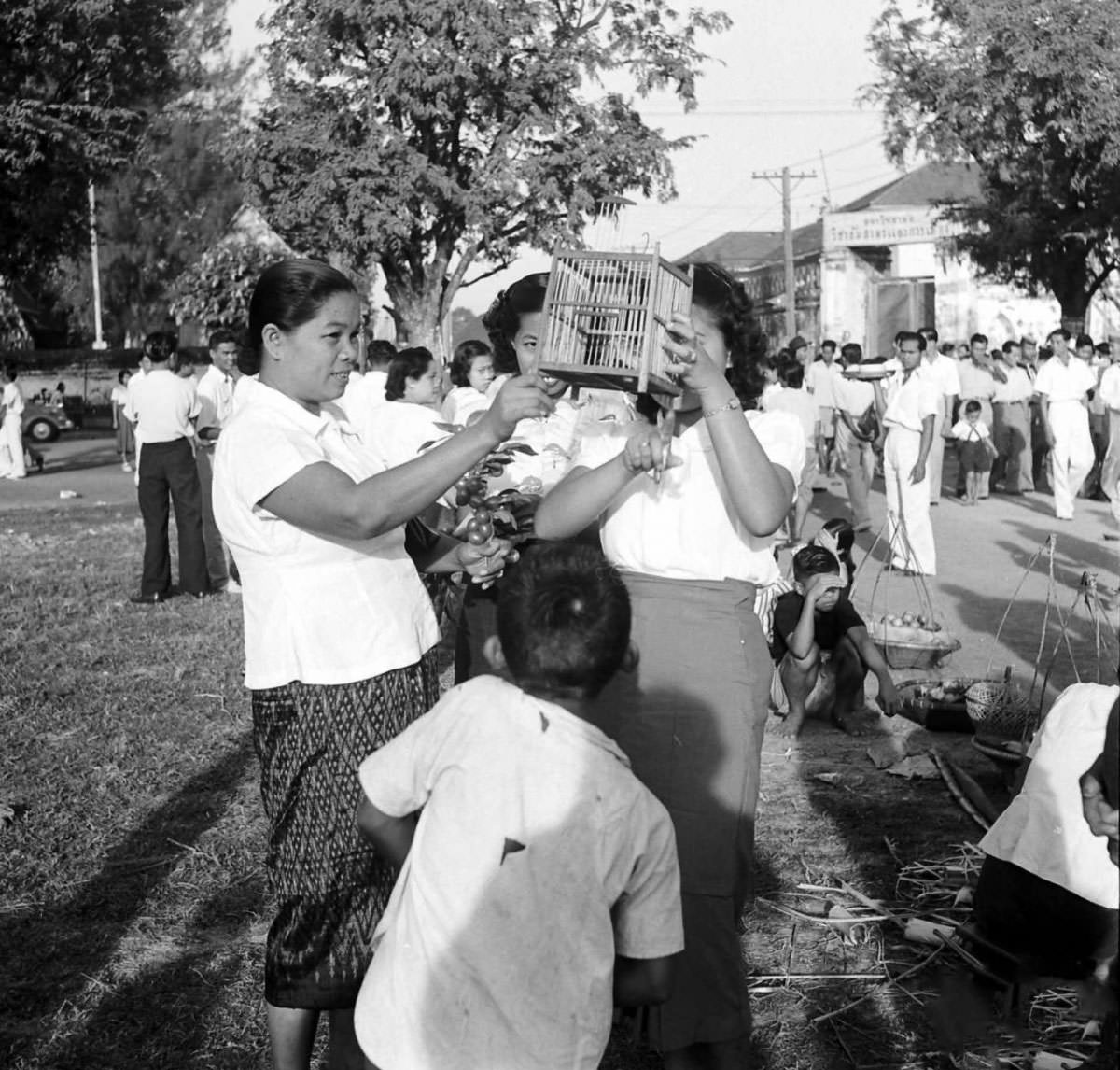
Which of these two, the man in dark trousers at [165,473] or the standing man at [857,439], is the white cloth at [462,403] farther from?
the standing man at [857,439]

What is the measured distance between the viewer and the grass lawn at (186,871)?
12.8 feet

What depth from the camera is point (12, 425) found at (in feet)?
70.7

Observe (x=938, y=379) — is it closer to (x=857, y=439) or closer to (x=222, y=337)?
(x=857, y=439)

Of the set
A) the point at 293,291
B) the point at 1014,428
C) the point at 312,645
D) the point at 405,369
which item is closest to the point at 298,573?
the point at 312,645

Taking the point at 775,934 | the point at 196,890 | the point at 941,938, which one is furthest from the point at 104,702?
the point at 941,938

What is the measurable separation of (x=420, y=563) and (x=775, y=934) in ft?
5.91

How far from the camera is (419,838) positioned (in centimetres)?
249

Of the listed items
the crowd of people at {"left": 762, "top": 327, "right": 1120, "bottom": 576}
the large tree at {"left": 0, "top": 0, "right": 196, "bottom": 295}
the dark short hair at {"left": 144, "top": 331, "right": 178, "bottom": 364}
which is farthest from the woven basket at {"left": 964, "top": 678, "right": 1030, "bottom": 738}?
the large tree at {"left": 0, "top": 0, "right": 196, "bottom": 295}

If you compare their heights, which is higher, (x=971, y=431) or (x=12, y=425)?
(x=12, y=425)

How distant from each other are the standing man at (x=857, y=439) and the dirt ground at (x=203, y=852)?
4.15 metres

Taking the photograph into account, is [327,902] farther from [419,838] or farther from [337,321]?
[337,321]

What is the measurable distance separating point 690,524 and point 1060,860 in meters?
1.28

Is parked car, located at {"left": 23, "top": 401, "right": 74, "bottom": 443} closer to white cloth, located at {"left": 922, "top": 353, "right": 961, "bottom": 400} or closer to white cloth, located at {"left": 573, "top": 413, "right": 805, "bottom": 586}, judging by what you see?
white cloth, located at {"left": 922, "top": 353, "right": 961, "bottom": 400}

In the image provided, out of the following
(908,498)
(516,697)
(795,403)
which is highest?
(795,403)
